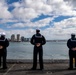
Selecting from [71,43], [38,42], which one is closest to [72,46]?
[71,43]

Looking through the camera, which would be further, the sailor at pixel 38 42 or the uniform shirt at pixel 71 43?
the uniform shirt at pixel 71 43

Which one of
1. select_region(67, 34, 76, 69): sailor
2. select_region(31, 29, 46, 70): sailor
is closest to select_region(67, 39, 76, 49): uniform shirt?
select_region(67, 34, 76, 69): sailor

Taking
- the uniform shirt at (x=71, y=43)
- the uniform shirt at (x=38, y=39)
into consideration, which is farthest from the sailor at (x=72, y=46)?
the uniform shirt at (x=38, y=39)

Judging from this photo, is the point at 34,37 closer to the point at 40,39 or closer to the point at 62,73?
the point at 40,39

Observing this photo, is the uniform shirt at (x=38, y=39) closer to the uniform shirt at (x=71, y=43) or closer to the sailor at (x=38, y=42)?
the sailor at (x=38, y=42)

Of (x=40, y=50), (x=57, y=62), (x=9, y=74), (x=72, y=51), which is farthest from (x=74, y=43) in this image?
(x=9, y=74)

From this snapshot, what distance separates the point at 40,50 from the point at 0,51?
89.1 inches

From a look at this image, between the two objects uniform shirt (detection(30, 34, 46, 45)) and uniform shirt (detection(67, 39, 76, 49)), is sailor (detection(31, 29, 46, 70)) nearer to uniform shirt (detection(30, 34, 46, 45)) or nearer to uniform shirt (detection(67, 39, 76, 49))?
uniform shirt (detection(30, 34, 46, 45))

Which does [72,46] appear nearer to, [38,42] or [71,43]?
[71,43]

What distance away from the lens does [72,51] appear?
1538 centimetres

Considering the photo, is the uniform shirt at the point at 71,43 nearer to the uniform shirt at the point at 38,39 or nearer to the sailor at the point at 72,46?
the sailor at the point at 72,46

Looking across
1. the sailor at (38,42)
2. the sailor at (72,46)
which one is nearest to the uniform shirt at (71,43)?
the sailor at (72,46)

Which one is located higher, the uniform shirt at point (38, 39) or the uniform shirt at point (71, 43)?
the uniform shirt at point (38, 39)

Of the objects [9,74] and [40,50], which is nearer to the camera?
[9,74]
